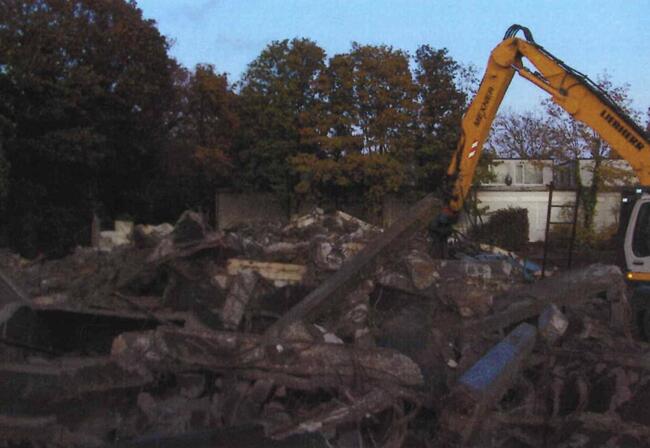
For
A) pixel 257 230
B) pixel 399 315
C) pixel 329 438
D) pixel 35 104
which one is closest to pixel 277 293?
pixel 399 315

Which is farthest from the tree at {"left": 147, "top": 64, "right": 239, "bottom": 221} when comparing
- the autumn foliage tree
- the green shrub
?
the green shrub

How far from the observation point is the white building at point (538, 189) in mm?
34812

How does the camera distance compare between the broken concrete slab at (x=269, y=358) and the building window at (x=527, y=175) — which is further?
the building window at (x=527, y=175)

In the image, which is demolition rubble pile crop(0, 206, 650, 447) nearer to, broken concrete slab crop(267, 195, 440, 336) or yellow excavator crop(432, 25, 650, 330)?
broken concrete slab crop(267, 195, 440, 336)

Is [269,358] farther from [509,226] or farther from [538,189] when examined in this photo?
[538,189]

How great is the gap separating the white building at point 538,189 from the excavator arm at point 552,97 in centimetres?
2113

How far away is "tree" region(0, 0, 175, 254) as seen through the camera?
86.3 feet

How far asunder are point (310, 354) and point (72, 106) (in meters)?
22.7

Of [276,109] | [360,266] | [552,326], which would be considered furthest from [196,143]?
[552,326]

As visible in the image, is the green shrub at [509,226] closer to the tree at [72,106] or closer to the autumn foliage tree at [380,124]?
the autumn foliage tree at [380,124]

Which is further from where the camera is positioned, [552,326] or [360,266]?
[360,266]

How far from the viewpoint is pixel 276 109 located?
34750mm

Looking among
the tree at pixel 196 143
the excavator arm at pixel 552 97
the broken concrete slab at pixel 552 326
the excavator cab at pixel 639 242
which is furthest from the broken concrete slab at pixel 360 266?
the tree at pixel 196 143

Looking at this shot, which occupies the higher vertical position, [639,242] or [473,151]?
[473,151]
